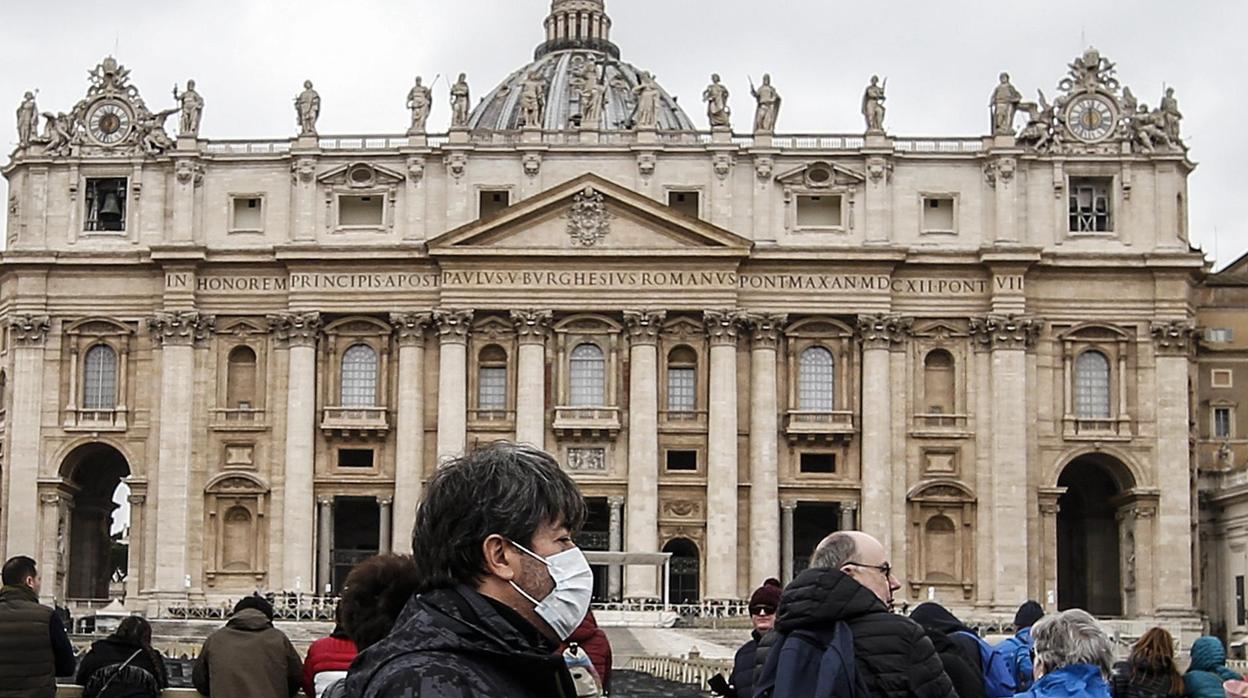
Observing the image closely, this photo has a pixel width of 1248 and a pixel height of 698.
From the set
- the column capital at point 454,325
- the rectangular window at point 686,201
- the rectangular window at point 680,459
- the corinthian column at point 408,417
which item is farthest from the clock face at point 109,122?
the rectangular window at point 680,459

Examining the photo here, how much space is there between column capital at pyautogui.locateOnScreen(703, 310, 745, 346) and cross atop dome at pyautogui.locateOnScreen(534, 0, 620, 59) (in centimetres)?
3964

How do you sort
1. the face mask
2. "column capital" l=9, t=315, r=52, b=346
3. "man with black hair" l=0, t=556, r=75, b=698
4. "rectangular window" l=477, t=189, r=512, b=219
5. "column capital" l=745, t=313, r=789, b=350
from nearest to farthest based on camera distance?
the face mask < "man with black hair" l=0, t=556, r=75, b=698 < "column capital" l=745, t=313, r=789, b=350 < "rectangular window" l=477, t=189, r=512, b=219 < "column capital" l=9, t=315, r=52, b=346

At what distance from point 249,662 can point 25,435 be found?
59.6 meters

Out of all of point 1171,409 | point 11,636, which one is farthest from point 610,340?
point 11,636

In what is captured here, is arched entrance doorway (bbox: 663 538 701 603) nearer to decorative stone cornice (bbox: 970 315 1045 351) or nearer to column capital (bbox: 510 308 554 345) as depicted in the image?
column capital (bbox: 510 308 554 345)

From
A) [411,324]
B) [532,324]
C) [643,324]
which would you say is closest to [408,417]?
[411,324]

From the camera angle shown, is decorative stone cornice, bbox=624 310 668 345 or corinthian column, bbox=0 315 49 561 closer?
decorative stone cornice, bbox=624 310 668 345

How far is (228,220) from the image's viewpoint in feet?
232

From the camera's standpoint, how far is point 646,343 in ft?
224

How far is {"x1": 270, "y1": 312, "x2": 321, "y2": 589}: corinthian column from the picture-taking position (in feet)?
221

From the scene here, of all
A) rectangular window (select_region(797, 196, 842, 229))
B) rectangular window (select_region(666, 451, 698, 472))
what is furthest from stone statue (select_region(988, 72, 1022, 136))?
rectangular window (select_region(666, 451, 698, 472))

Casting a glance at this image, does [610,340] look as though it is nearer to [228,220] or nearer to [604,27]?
[228,220]

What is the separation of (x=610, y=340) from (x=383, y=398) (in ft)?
27.1

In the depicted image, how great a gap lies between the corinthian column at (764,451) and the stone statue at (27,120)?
27.2 meters
